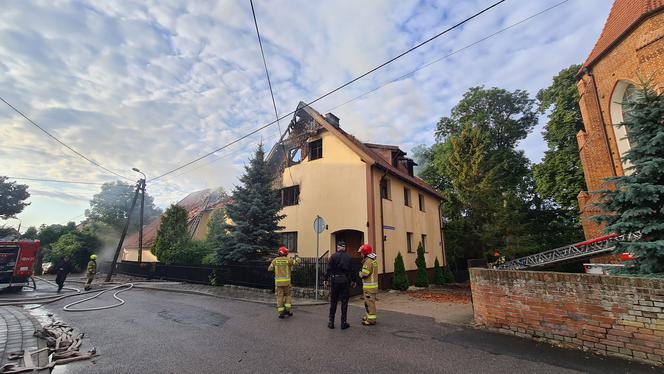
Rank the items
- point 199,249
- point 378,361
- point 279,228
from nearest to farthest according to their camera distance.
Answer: point 378,361 → point 279,228 → point 199,249

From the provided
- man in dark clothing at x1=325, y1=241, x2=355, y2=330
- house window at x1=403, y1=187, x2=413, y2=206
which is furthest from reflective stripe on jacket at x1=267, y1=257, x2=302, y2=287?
house window at x1=403, y1=187, x2=413, y2=206

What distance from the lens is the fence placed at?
466 inches

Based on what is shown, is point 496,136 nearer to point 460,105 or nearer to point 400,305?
point 460,105

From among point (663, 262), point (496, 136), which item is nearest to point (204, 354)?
point (663, 262)

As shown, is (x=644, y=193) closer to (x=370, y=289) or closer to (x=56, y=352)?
(x=370, y=289)

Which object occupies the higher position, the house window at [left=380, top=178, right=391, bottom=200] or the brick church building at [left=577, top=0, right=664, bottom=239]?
the brick church building at [left=577, top=0, right=664, bottom=239]

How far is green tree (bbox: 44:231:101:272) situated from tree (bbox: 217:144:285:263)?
923 inches

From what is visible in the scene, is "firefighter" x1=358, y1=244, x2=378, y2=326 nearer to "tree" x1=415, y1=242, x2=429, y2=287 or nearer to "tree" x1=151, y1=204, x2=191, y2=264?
"tree" x1=415, y1=242, x2=429, y2=287

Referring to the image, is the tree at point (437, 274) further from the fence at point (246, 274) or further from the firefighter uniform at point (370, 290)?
the firefighter uniform at point (370, 290)

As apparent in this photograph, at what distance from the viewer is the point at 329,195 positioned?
15102 millimetres

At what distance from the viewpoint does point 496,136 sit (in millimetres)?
27188

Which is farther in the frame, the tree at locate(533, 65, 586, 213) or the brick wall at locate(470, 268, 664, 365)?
the tree at locate(533, 65, 586, 213)

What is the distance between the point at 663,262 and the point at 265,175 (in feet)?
43.8

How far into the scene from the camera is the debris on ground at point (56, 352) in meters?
4.14
